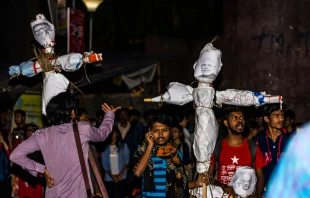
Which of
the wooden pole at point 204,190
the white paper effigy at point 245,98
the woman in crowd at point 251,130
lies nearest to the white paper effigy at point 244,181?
the wooden pole at point 204,190

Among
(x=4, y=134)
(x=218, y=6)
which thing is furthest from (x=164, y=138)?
(x=218, y=6)

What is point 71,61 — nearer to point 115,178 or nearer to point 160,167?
point 160,167

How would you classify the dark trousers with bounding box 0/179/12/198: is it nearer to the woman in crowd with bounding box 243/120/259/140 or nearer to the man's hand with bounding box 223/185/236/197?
the woman in crowd with bounding box 243/120/259/140

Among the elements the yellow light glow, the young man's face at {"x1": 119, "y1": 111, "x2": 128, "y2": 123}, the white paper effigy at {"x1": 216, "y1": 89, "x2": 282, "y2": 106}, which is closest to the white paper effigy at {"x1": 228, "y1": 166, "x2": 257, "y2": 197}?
the white paper effigy at {"x1": 216, "y1": 89, "x2": 282, "y2": 106}

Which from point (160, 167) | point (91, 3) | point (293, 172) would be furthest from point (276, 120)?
point (91, 3)

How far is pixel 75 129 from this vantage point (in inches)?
244

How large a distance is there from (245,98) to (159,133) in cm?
97

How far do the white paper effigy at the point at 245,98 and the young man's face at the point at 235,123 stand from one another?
0.35m

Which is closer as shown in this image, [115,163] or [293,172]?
[293,172]

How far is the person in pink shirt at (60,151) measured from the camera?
6113 mm

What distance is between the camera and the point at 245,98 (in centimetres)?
691

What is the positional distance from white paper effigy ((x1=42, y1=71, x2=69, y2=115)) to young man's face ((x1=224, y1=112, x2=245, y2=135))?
196 centimetres

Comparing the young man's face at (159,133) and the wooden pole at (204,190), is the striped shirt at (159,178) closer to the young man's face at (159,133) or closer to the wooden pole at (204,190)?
the young man's face at (159,133)

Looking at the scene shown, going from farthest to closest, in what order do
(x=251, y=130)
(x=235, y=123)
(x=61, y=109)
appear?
(x=251, y=130) → (x=235, y=123) → (x=61, y=109)
